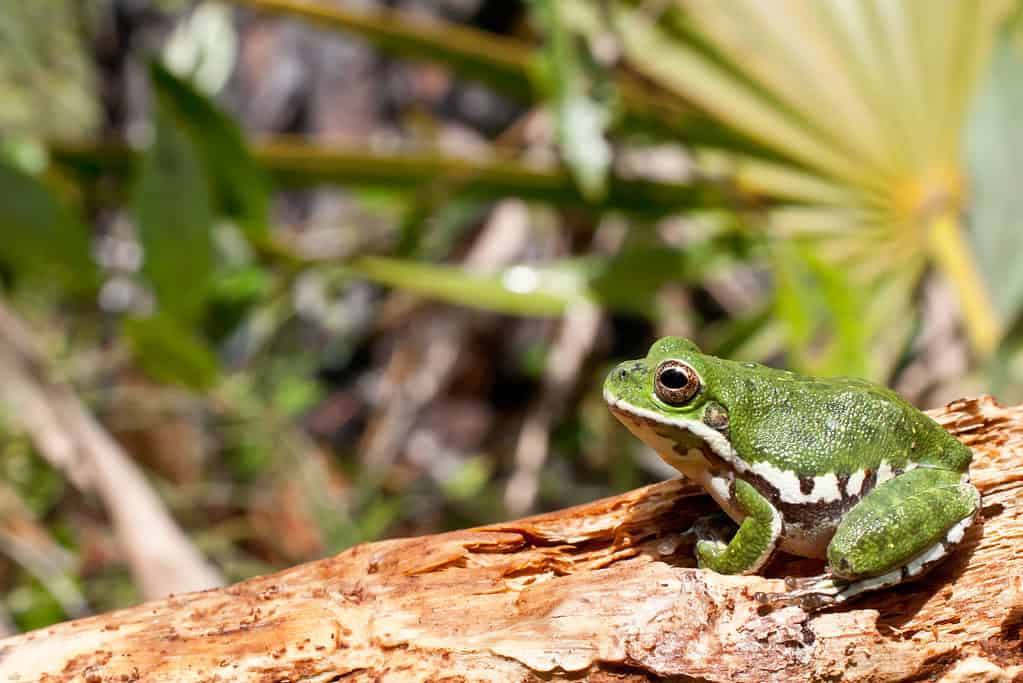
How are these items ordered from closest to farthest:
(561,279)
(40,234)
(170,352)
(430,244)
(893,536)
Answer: (893,536)
(170,352)
(40,234)
(561,279)
(430,244)

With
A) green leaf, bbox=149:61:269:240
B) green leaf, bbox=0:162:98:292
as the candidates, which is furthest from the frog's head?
green leaf, bbox=0:162:98:292

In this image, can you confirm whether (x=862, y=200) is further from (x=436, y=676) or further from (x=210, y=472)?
(x=210, y=472)

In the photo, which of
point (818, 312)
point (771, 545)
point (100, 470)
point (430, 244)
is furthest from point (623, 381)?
point (430, 244)

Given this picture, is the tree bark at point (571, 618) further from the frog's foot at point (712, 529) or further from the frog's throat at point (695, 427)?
the frog's throat at point (695, 427)

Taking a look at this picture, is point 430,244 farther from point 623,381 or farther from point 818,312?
point 623,381

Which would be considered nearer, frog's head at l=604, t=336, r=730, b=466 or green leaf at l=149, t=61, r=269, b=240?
frog's head at l=604, t=336, r=730, b=466

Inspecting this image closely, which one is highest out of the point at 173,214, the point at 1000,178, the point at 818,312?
the point at 173,214

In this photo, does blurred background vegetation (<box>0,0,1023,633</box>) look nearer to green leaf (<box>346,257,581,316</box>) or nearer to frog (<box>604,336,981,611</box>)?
green leaf (<box>346,257,581,316</box>)
